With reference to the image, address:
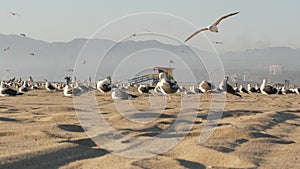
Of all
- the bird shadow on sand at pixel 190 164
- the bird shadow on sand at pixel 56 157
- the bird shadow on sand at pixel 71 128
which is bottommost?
the bird shadow on sand at pixel 190 164

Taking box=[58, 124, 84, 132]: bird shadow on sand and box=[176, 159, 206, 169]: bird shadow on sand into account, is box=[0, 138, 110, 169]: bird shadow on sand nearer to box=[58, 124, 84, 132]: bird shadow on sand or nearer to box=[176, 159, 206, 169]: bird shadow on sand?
box=[176, 159, 206, 169]: bird shadow on sand

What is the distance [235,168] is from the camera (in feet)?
17.6

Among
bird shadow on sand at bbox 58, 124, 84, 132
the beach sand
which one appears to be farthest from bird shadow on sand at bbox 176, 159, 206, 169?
bird shadow on sand at bbox 58, 124, 84, 132

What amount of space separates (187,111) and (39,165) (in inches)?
275

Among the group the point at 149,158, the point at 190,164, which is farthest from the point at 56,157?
the point at 190,164

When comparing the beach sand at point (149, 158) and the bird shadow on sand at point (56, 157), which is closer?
the bird shadow on sand at point (56, 157)

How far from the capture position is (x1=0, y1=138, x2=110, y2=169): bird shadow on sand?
17.6ft

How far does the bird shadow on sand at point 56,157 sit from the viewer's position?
537 centimetres

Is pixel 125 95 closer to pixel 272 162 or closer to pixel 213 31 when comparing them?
pixel 213 31

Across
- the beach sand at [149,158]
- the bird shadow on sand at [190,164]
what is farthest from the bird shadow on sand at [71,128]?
the bird shadow on sand at [190,164]

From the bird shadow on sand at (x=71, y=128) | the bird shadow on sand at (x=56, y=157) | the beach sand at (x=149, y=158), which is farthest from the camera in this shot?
the bird shadow on sand at (x=71, y=128)

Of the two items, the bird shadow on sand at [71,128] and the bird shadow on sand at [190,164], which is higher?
the bird shadow on sand at [71,128]

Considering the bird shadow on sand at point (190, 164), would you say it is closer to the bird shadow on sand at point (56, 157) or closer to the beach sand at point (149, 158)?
the beach sand at point (149, 158)

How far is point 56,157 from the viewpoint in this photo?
579cm
